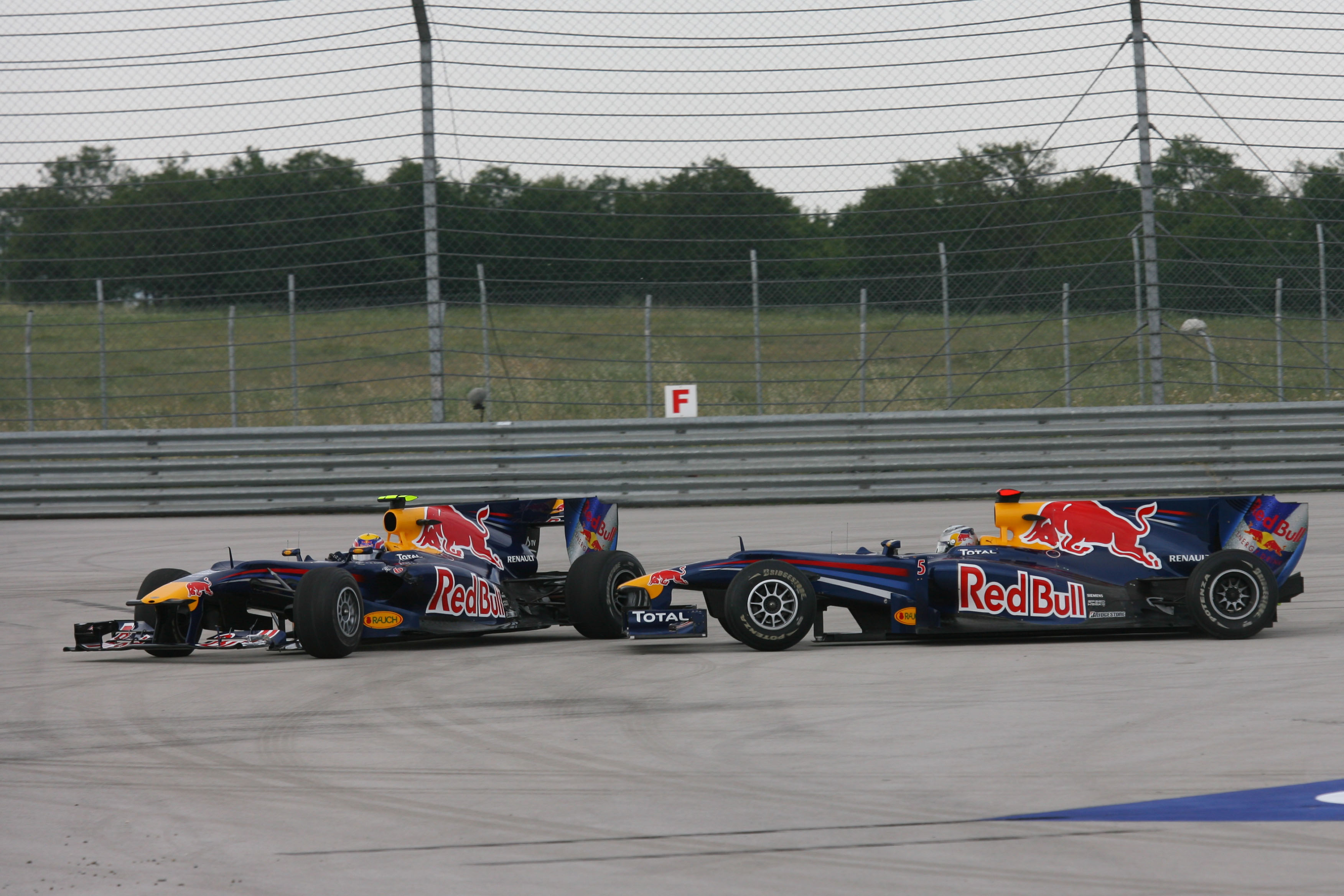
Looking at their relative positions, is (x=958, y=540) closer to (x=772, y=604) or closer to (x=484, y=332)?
(x=772, y=604)

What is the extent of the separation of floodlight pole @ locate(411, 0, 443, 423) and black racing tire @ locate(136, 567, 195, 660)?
6.47 metres

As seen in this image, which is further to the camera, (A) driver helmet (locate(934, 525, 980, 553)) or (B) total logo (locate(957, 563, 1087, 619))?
(A) driver helmet (locate(934, 525, 980, 553))

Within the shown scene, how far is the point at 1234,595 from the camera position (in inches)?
321

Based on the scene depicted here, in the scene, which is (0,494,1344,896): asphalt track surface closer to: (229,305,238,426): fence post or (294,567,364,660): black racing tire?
(294,567,364,660): black racing tire

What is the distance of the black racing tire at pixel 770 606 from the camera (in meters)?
7.93

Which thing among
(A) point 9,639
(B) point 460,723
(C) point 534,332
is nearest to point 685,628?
(B) point 460,723

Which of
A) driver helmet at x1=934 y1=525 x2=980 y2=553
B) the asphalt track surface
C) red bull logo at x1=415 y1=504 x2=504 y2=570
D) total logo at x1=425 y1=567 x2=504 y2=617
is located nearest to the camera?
the asphalt track surface

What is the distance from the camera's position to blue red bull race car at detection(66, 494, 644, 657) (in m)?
7.94

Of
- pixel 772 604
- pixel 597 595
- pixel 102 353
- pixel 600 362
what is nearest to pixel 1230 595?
pixel 772 604

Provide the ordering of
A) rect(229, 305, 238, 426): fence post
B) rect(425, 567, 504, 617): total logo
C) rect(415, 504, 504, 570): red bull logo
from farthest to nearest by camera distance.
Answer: rect(229, 305, 238, 426): fence post < rect(415, 504, 504, 570): red bull logo < rect(425, 567, 504, 617): total logo

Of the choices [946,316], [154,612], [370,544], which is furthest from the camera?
[946,316]

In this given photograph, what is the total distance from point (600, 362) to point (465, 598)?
13.4 meters

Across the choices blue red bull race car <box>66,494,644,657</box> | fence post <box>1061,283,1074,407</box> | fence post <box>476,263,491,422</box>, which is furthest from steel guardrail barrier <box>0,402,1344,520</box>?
blue red bull race car <box>66,494,644,657</box>

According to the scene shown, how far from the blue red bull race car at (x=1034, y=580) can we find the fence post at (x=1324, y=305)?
25.6 feet
